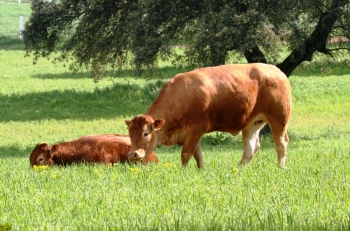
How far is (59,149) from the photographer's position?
12.8 m

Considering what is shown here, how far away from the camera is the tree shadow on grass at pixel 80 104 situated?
2788 cm

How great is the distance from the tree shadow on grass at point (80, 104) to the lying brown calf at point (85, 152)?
14.5 metres

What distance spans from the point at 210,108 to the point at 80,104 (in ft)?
61.3

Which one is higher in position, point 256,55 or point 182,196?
point 182,196

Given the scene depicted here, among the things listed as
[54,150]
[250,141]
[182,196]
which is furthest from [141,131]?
[182,196]

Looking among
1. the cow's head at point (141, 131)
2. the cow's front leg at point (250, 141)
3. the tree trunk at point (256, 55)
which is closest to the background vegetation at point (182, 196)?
the cow's front leg at point (250, 141)

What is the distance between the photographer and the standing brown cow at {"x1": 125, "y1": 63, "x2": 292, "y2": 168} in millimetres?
11383

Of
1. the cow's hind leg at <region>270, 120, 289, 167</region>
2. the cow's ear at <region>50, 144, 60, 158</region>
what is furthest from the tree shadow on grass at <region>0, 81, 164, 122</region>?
the cow's hind leg at <region>270, 120, 289, 167</region>

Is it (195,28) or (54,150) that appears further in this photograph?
(195,28)

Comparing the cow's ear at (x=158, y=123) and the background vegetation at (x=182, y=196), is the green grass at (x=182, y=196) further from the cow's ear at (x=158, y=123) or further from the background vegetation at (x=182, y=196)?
the cow's ear at (x=158, y=123)

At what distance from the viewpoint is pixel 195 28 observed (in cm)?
2261

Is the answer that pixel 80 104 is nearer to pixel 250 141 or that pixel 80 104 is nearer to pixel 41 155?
pixel 41 155

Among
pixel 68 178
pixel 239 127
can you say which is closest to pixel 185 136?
pixel 239 127

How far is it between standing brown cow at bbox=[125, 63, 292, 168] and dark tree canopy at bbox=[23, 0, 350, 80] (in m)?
7.89
